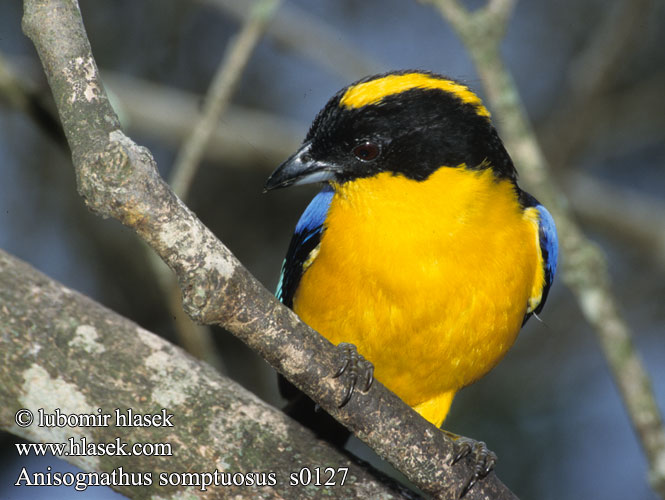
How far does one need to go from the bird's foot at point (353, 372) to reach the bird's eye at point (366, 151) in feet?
2.95

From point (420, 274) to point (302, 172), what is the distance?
61 cm

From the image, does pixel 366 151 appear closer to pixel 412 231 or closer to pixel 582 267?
pixel 412 231

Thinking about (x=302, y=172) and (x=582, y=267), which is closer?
(x=302, y=172)

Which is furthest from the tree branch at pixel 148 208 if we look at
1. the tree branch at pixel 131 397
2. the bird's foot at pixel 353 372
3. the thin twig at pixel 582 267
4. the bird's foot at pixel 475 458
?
the thin twig at pixel 582 267

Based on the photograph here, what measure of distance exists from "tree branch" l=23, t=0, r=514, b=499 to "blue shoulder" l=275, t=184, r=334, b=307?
1198mm

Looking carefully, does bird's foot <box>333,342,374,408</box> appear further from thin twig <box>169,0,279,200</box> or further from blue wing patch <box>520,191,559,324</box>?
thin twig <box>169,0,279,200</box>

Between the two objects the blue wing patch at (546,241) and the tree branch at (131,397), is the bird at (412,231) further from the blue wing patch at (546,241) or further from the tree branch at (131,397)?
the tree branch at (131,397)

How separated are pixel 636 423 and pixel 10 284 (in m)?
2.74

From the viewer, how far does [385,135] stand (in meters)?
3.44

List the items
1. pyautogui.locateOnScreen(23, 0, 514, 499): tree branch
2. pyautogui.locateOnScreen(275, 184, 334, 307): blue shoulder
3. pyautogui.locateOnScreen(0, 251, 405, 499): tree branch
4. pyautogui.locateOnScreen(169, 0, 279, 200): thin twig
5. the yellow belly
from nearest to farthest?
pyautogui.locateOnScreen(23, 0, 514, 499): tree branch, pyautogui.locateOnScreen(0, 251, 405, 499): tree branch, the yellow belly, pyautogui.locateOnScreen(275, 184, 334, 307): blue shoulder, pyautogui.locateOnScreen(169, 0, 279, 200): thin twig

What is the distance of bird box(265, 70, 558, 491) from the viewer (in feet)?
11.2

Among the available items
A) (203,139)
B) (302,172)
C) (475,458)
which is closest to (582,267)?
(475,458)

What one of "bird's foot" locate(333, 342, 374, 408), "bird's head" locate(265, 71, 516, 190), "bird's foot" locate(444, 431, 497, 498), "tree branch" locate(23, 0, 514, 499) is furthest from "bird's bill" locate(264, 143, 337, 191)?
"bird's foot" locate(444, 431, 497, 498)

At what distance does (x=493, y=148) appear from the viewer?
12.2 ft
